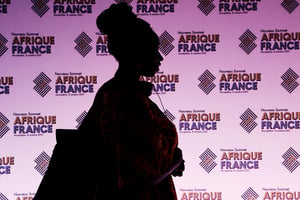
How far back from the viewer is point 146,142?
0.91 m

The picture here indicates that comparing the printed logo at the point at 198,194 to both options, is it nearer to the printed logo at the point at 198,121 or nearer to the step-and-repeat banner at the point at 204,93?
the step-and-repeat banner at the point at 204,93

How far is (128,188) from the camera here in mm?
895

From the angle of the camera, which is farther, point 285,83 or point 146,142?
point 285,83

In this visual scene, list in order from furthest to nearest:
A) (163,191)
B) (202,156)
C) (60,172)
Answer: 1. (202,156)
2. (163,191)
3. (60,172)

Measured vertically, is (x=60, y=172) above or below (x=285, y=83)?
below

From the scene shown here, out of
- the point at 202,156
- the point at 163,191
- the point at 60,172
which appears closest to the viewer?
the point at 60,172

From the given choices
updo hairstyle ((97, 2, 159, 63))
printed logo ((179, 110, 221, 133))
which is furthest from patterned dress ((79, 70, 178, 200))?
printed logo ((179, 110, 221, 133))

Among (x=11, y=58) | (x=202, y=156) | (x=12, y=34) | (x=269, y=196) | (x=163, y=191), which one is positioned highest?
(x=12, y=34)

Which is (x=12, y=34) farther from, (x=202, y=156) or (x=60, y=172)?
(x=60, y=172)

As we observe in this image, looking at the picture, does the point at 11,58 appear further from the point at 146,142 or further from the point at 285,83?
the point at 146,142

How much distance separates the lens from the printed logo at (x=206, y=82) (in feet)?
9.25

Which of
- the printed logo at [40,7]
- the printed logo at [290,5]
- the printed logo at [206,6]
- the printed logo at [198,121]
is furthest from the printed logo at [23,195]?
the printed logo at [290,5]

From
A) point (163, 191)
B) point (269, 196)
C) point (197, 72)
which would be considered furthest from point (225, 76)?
point (163, 191)

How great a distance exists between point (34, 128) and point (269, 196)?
1824 mm
